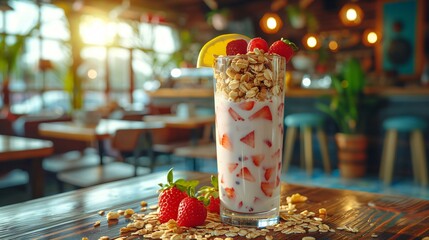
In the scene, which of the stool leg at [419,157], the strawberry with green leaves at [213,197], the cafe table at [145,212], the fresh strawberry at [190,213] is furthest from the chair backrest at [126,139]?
the stool leg at [419,157]

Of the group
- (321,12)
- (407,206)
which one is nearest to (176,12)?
(321,12)

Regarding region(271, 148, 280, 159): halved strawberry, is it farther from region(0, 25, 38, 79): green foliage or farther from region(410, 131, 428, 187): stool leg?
region(0, 25, 38, 79): green foliage

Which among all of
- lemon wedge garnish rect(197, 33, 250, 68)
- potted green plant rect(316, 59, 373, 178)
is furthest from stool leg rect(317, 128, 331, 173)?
lemon wedge garnish rect(197, 33, 250, 68)

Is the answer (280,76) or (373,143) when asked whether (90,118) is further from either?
(373,143)

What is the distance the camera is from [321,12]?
867 centimetres

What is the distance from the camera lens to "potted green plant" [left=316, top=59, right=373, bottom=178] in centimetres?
480

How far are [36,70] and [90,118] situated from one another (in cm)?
451

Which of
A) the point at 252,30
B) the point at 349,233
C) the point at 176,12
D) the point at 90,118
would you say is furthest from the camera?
the point at 176,12

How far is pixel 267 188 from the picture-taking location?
2.96ft

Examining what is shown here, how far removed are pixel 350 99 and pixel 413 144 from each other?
2.68 ft

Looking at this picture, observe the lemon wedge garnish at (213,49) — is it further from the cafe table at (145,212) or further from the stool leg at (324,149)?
the stool leg at (324,149)

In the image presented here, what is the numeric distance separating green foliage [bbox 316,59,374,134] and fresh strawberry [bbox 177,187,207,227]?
4.24 metres

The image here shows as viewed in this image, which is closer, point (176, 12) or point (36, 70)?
point (36, 70)

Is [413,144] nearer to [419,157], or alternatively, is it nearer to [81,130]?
[419,157]
